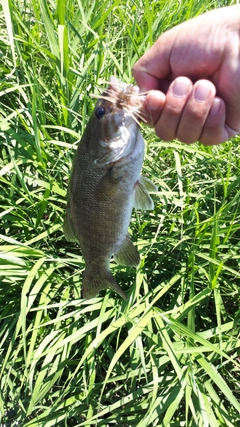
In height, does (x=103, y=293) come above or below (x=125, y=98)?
below

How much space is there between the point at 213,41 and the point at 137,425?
5.19ft

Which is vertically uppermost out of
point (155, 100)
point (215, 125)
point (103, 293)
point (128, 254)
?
point (155, 100)

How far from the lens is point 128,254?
60.8 inches

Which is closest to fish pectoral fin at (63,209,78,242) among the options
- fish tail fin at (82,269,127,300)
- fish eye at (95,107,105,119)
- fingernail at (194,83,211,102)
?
fish tail fin at (82,269,127,300)

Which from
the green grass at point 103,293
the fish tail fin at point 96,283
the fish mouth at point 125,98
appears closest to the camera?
the fish mouth at point 125,98

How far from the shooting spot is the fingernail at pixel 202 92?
1.31m

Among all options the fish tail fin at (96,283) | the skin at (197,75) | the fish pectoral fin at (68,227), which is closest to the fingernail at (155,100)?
the skin at (197,75)

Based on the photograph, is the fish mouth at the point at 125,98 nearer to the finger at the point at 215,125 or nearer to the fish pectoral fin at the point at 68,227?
the finger at the point at 215,125

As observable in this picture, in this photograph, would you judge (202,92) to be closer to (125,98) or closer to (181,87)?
(181,87)

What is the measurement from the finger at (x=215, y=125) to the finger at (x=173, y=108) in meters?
0.10

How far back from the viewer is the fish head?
132cm

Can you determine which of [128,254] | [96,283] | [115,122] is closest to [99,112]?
[115,122]

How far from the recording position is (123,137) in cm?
138

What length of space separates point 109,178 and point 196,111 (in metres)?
0.37
